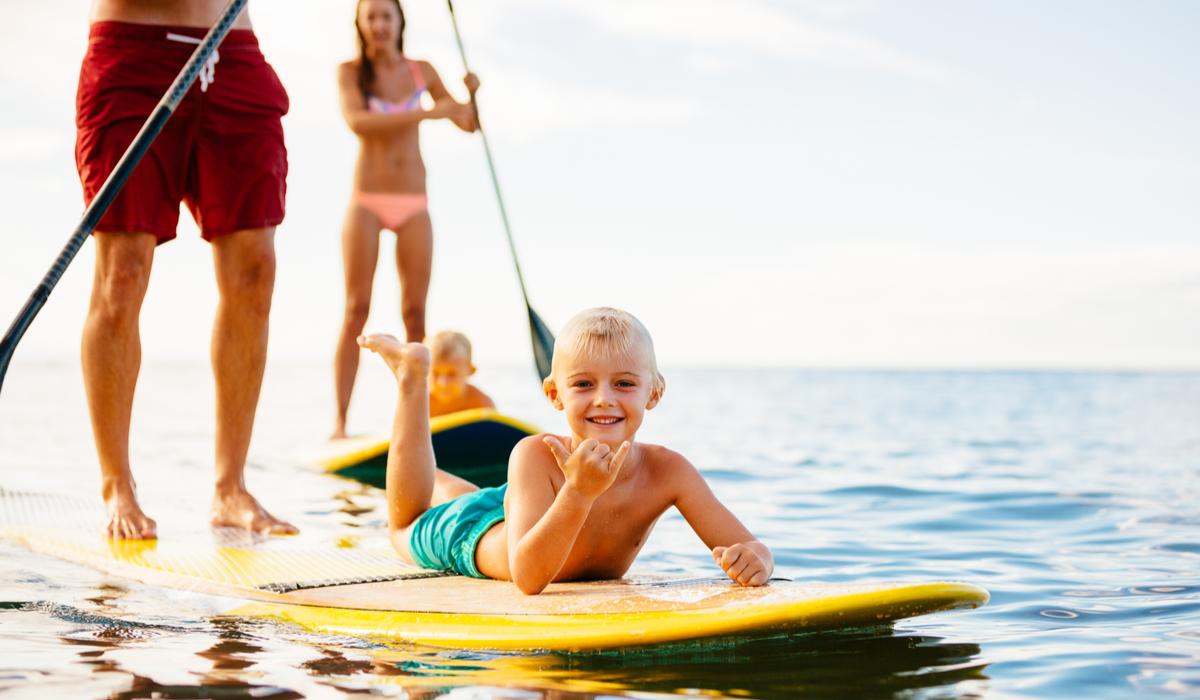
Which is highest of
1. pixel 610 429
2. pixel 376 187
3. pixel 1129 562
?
pixel 376 187

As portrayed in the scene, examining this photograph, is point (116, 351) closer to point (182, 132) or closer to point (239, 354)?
point (239, 354)

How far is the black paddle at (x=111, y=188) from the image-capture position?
2.46 metres

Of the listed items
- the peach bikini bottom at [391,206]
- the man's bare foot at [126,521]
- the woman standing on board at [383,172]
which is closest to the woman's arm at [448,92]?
the woman standing on board at [383,172]

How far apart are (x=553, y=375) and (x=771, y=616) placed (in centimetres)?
75

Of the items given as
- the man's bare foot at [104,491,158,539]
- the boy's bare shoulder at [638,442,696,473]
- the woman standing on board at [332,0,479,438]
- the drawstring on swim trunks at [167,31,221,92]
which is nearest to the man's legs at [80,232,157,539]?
the man's bare foot at [104,491,158,539]

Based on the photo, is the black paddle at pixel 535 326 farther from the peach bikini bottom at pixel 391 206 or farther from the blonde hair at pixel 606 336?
the blonde hair at pixel 606 336

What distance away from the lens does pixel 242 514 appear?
3.14 metres

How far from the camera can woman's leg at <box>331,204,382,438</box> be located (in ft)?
16.2

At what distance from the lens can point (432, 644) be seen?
6.61 ft

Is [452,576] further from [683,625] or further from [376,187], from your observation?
[376,187]

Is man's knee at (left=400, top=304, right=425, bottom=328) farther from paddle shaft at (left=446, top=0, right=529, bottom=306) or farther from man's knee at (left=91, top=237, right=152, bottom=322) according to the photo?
man's knee at (left=91, top=237, right=152, bottom=322)

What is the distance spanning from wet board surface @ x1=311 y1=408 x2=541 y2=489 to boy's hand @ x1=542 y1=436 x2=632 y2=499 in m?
2.28

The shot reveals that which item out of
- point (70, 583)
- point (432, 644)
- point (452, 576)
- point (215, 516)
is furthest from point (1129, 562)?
point (70, 583)

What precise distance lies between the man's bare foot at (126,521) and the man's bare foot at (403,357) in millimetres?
809
